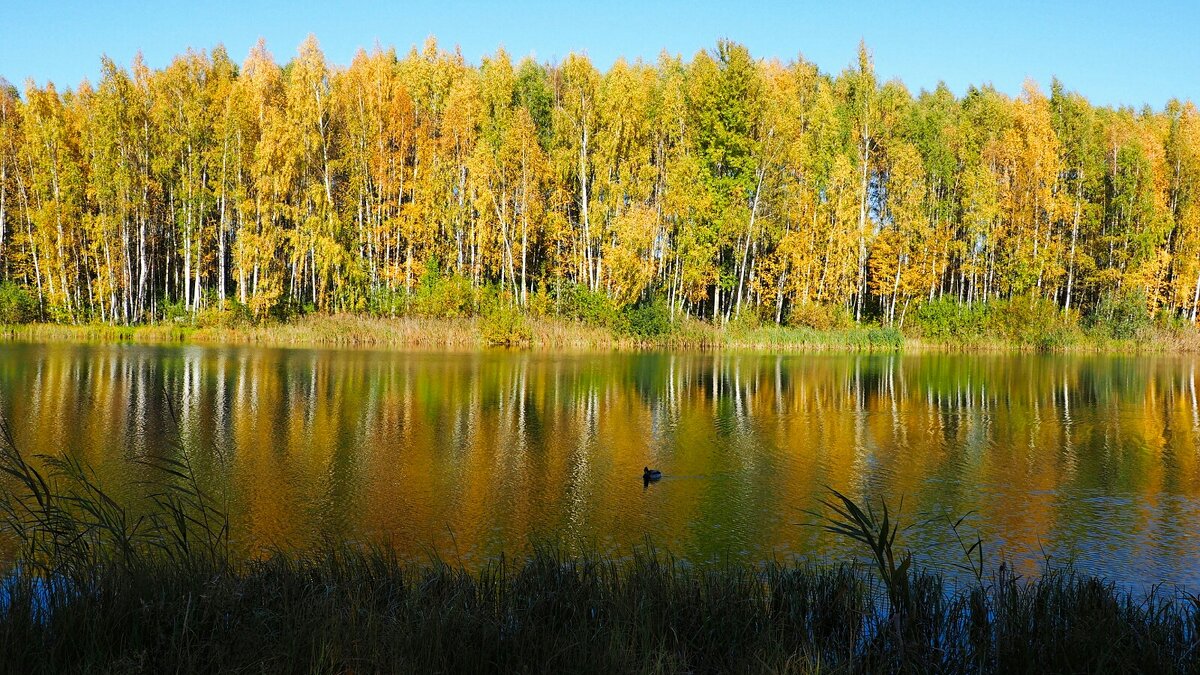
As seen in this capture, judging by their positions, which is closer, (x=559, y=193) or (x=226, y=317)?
(x=226, y=317)

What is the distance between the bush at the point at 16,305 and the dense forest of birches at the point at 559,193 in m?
0.62

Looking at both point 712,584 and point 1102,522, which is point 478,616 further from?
point 1102,522

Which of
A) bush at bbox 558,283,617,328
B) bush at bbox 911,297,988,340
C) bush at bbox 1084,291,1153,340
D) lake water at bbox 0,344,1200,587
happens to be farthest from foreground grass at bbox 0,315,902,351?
bush at bbox 1084,291,1153,340

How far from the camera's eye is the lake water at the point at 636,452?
960 centimetres

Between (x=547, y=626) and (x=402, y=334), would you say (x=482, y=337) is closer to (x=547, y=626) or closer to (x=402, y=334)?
(x=402, y=334)

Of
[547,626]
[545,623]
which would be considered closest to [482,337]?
[545,623]

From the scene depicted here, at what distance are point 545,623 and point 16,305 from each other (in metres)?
44.5

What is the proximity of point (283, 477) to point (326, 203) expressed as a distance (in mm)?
34650

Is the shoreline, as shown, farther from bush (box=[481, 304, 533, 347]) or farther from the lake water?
the lake water

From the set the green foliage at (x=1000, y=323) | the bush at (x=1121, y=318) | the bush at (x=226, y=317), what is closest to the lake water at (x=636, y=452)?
the bush at (x=226, y=317)

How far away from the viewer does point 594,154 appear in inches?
1721

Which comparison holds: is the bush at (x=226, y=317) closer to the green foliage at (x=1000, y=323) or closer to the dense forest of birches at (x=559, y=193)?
the dense forest of birches at (x=559, y=193)

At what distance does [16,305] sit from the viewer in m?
41.4

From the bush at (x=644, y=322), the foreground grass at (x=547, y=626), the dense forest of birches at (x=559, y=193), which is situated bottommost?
the foreground grass at (x=547, y=626)
